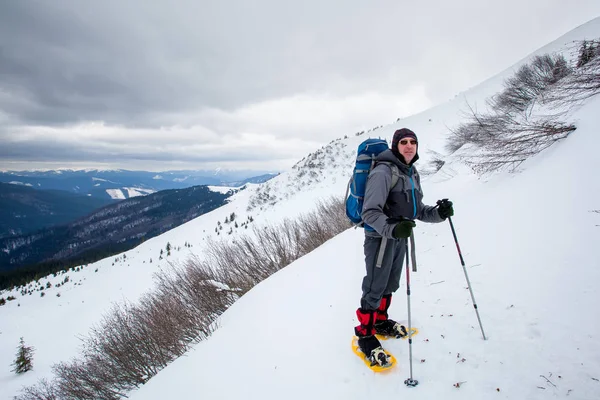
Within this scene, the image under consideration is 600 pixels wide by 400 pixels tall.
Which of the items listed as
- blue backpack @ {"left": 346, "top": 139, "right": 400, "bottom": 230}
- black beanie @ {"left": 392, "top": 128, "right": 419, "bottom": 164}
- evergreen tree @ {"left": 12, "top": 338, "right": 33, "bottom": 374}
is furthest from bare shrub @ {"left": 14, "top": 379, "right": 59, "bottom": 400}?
evergreen tree @ {"left": 12, "top": 338, "right": 33, "bottom": 374}

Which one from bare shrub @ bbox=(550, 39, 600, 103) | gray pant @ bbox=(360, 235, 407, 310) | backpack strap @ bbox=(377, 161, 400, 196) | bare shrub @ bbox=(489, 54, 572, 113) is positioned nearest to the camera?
backpack strap @ bbox=(377, 161, 400, 196)

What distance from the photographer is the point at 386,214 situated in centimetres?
262

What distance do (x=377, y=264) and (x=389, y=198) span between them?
66cm

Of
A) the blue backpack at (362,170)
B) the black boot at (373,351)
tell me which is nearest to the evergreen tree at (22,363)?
the black boot at (373,351)

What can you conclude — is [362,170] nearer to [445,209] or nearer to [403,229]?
[403,229]

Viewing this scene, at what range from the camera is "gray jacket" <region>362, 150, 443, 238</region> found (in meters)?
2.33

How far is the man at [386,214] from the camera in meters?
2.37

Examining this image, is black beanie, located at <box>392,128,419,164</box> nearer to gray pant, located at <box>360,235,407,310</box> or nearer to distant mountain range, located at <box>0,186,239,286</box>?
gray pant, located at <box>360,235,407,310</box>

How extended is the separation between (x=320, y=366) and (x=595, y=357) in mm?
2314

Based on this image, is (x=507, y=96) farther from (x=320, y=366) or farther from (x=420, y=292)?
(x=320, y=366)

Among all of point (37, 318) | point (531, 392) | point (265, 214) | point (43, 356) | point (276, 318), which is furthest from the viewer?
point (265, 214)

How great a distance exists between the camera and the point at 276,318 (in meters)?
4.11

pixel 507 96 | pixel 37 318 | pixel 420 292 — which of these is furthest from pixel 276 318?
pixel 37 318

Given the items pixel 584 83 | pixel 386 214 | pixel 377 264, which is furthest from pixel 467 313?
pixel 584 83
